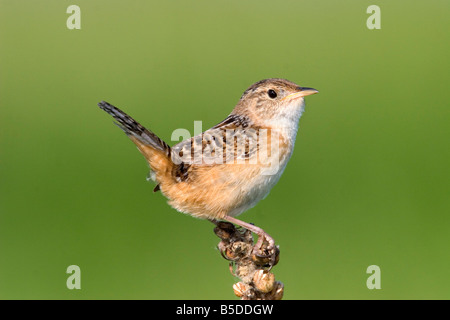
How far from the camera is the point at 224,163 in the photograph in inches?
160

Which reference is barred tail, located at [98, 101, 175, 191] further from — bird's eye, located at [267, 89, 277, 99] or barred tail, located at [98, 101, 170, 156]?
bird's eye, located at [267, 89, 277, 99]

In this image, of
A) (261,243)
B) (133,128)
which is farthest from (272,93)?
(261,243)

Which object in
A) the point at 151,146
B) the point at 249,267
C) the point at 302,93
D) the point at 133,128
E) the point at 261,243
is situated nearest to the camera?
the point at 249,267

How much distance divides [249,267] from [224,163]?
863 millimetres

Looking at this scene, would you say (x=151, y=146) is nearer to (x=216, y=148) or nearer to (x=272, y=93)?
(x=216, y=148)

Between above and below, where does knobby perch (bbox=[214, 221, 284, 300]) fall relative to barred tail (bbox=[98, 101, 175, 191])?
below

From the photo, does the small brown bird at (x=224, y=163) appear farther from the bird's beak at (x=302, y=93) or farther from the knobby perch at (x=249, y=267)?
the knobby perch at (x=249, y=267)

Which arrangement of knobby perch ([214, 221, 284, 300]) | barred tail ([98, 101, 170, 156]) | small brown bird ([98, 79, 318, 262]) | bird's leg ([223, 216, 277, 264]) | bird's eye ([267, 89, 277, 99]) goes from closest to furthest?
1. knobby perch ([214, 221, 284, 300])
2. bird's leg ([223, 216, 277, 264])
3. barred tail ([98, 101, 170, 156])
4. small brown bird ([98, 79, 318, 262])
5. bird's eye ([267, 89, 277, 99])

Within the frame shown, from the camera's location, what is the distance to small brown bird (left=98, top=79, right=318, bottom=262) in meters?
4.04

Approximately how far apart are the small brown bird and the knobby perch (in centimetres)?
21

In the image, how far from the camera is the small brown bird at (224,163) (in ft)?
13.2

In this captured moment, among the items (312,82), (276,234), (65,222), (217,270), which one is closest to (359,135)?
(312,82)

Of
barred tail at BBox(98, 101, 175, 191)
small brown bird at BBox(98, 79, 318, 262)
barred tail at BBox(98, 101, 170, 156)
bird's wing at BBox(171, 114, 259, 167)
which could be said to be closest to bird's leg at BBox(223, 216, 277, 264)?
small brown bird at BBox(98, 79, 318, 262)

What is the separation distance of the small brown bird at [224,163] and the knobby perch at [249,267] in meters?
0.21
